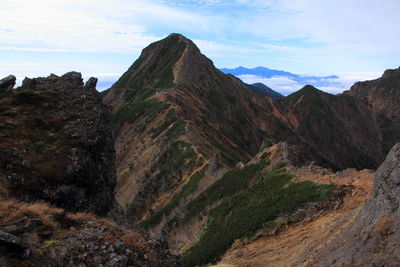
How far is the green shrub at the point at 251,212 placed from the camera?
30.1 meters

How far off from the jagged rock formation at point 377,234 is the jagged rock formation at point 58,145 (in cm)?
1396

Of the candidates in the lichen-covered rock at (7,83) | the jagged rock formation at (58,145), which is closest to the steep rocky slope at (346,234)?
the jagged rock formation at (58,145)

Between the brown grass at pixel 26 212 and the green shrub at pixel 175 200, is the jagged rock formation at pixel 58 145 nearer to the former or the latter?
the brown grass at pixel 26 212

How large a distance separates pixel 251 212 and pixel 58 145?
17352 mm

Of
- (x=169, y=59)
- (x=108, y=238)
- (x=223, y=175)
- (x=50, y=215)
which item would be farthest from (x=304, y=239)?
(x=169, y=59)

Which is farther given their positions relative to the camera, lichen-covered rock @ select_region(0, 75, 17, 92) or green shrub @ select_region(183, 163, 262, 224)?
green shrub @ select_region(183, 163, 262, 224)

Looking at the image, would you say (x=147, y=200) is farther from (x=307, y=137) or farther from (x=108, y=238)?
(x=307, y=137)

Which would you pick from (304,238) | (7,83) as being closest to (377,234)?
(304,238)

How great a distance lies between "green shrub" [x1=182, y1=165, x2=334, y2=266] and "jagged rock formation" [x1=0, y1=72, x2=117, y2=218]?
9632mm

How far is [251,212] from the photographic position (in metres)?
33.2

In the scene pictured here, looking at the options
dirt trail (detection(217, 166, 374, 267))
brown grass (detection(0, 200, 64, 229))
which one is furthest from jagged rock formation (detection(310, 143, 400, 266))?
brown grass (detection(0, 200, 64, 229))

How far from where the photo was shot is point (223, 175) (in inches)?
2052

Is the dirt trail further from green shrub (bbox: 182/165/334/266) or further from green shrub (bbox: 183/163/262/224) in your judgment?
green shrub (bbox: 183/163/262/224)

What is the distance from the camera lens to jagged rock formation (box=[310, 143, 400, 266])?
14016 millimetres
